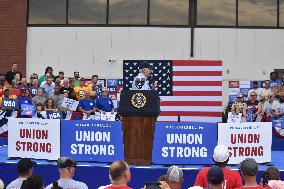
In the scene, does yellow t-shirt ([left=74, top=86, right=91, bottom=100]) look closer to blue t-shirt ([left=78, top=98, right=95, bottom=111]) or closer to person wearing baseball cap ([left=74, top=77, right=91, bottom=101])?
person wearing baseball cap ([left=74, top=77, right=91, bottom=101])

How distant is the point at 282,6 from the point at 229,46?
345 cm

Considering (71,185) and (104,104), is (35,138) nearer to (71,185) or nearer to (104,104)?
Result: (71,185)

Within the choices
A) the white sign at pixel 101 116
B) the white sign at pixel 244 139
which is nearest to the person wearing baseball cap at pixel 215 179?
the white sign at pixel 244 139

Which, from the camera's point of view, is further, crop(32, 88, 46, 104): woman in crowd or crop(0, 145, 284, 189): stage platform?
crop(32, 88, 46, 104): woman in crowd

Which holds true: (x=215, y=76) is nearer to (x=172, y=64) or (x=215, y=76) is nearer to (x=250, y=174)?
(x=172, y=64)

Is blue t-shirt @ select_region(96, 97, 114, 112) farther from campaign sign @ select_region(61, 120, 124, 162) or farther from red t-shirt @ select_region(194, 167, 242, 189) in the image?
red t-shirt @ select_region(194, 167, 242, 189)

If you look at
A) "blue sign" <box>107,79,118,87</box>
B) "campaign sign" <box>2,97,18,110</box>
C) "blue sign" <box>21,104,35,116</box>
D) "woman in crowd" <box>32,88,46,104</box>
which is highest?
"blue sign" <box>107,79,118,87</box>

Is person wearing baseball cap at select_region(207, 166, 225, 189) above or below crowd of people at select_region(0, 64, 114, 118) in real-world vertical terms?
below

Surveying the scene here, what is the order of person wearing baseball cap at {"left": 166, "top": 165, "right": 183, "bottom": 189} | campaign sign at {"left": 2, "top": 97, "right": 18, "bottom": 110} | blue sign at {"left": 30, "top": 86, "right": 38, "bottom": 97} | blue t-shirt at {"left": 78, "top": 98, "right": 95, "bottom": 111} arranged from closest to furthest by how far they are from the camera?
person wearing baseball cap at {"left": 166, "top": 165, "right": 183, "bottom": 189} → campaign sign at {"left": 2, "top": 97, "right": 18, "bottom": 110} → blue t-shirt at {"left": 78, "top": 98, "right": 95, "bottom": 111} → blue sign at {"left": 30, "top": 86, "right": 38, "bottom": 97}

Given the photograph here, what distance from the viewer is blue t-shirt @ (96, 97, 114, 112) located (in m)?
19.3

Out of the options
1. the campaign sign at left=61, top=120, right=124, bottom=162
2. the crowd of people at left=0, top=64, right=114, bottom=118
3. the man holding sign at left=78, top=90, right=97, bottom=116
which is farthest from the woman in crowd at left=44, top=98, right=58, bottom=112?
the campaign sign at left=61, top=120, right=124, bottom=162

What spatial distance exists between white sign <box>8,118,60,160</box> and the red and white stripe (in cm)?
521

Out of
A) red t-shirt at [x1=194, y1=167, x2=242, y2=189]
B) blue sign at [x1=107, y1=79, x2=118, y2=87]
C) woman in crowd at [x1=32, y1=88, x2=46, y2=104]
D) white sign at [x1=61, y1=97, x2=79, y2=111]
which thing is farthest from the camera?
blue sign at [x1=107, y1=79, x2=118, y2=87]

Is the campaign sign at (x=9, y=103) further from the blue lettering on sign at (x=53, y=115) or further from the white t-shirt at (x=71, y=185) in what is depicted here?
the white t-shirt at (x=71, y=185)
